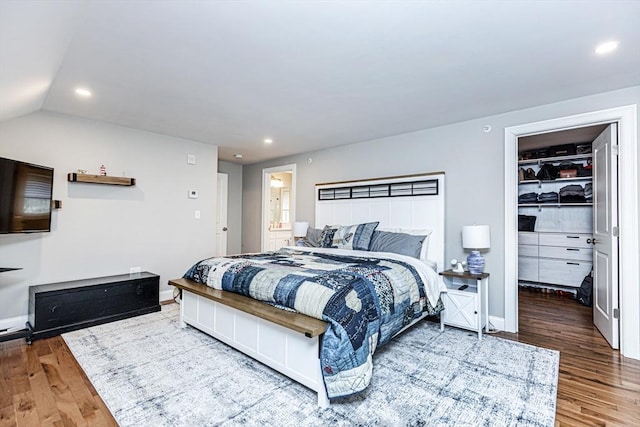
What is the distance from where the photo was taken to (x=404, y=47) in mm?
2115

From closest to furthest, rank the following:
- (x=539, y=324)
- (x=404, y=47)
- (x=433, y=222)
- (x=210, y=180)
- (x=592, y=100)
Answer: (x=404, y=47) → (x=592, y=100) → (x=539, y=324) → (x=433, y=222) → (x=210, y=180)

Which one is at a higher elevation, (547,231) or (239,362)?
(547,231)

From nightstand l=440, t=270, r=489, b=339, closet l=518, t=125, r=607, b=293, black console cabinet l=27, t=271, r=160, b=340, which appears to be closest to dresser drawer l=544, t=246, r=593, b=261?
closet l=518, t=125, r=607, b=293

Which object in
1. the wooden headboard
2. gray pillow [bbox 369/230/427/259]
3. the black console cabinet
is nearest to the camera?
the black console cabinet

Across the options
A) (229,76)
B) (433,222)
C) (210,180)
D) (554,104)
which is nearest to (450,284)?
(433,222)

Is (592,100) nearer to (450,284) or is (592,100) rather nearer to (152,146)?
(450,284)

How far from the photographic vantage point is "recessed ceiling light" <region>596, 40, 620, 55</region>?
205 centimetres

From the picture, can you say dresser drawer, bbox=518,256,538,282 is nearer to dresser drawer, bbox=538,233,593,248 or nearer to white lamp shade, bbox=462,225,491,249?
dresser drawer, bbox=538,233,593,248

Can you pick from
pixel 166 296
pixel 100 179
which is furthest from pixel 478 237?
pixel 100 179

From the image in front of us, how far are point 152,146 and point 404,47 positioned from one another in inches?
144

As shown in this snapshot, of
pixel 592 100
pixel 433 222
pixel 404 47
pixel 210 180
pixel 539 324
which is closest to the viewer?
pixel 404 47

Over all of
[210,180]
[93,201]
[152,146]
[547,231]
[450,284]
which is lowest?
[450,284]

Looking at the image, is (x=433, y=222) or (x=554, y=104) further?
(x=433, y=222)

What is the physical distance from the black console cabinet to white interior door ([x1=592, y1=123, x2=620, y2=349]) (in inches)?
191
